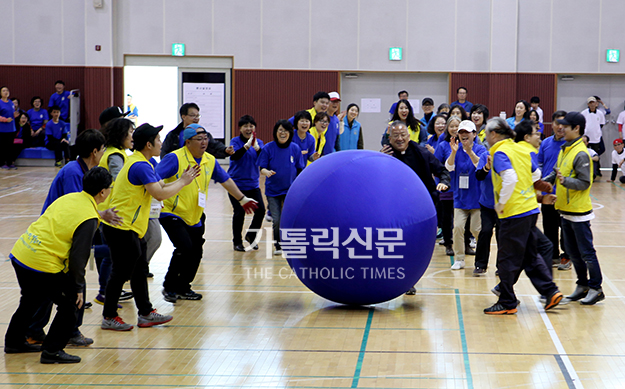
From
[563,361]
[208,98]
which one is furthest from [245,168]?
[208,98]

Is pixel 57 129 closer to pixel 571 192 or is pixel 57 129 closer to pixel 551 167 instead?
pixel 551 167

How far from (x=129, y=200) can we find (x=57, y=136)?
16.2 metres

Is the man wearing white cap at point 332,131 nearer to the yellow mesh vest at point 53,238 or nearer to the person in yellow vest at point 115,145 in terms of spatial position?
the person in yellow vest at point 115,145

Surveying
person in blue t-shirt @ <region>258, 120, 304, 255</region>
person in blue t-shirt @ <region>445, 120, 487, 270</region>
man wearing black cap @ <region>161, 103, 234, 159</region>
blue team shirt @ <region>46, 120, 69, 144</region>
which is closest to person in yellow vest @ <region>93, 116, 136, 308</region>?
man wearing black cap @ <region>161, 103, 234, 159</region>

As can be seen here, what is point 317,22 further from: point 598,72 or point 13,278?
point 13,278

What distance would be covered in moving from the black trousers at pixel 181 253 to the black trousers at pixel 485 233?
11.2 ft

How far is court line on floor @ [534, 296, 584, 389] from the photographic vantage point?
494 centimetres

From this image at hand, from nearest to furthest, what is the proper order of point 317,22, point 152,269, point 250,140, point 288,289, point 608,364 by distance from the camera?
1. point 608,364
2. point 288,289
3. point 152,269
4. point 250,140
5. point 317,22

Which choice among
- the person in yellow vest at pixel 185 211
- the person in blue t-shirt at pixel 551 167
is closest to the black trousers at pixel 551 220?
the person in blue t-shirt at pixel 551 167

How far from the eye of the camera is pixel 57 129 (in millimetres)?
20766

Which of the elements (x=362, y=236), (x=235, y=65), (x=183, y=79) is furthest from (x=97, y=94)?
(x=362, y=236)

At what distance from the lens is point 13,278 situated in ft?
26.4

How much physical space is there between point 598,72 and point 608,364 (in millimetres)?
17584

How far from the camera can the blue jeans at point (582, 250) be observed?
6.98m
